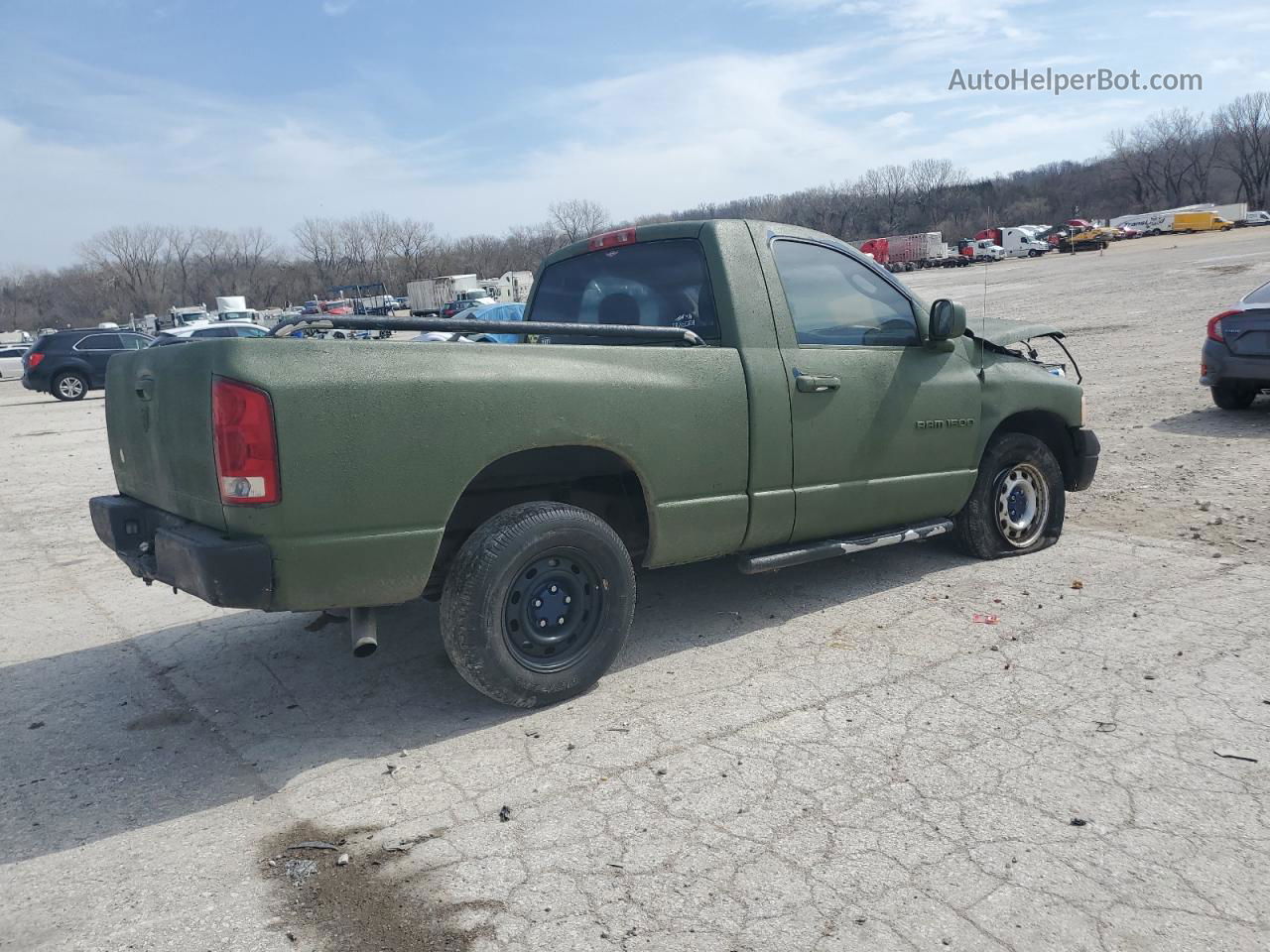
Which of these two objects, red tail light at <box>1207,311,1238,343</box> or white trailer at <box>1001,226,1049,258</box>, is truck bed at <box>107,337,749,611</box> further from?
red tail light at <box>1207,311,1238,343</box>

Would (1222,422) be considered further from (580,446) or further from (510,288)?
(510,288)

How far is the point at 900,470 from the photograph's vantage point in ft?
16.3

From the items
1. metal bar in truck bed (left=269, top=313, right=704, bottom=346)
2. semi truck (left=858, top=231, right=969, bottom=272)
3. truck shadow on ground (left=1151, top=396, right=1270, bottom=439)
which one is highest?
semi truck (left=858, top=231, right=969, bottom=272)

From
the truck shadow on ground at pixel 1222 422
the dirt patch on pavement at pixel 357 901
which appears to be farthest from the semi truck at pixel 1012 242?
the dirt patch on pavement at pixel 357 901

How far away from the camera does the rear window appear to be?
460 cm

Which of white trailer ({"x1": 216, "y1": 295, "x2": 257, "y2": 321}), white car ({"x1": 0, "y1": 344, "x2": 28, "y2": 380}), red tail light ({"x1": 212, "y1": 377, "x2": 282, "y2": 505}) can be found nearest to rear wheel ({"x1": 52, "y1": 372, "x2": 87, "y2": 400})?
white car ({"x1": 0, "y1": 344, "x2": 28, "y2": 380})

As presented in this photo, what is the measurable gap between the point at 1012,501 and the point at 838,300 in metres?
1.90

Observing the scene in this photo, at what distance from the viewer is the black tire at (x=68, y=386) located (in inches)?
885

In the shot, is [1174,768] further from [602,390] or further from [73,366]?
[73,366]

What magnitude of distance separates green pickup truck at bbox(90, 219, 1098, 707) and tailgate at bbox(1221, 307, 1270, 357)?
5.08m

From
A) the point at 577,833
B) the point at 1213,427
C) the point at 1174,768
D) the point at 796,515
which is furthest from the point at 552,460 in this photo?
the point at 1213,427

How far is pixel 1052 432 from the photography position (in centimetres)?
603

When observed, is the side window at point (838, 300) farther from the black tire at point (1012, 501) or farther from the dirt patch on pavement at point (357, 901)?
the dirt patch on pavement at point (357, 901)

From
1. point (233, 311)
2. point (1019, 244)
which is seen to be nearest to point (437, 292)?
point (233, 311)
